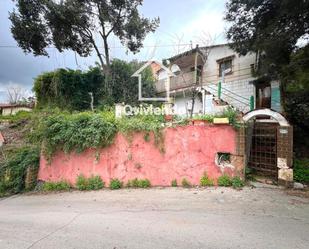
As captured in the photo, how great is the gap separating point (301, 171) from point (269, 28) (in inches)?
184

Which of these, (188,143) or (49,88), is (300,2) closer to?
(188,143)

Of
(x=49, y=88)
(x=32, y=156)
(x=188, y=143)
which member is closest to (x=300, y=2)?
(x=188, y=143)

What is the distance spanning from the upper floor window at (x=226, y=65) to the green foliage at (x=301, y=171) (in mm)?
11000

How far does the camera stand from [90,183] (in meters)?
8.98

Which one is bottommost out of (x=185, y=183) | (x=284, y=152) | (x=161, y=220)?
(x=161, y=220)

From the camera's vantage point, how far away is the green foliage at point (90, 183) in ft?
29.3

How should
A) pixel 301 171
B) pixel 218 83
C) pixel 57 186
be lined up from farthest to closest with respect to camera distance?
pixel 218 83
pixel 57 186
pixel 301 171

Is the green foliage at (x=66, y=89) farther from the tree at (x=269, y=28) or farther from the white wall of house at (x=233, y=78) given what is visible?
the tree at (x=269, y=28)

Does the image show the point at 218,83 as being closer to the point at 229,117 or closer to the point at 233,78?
the point at 233,78

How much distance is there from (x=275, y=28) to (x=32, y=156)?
31.5 ft

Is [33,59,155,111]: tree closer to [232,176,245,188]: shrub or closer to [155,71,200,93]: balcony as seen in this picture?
[155,71,200,93]: balcony

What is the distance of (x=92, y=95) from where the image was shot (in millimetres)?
18469

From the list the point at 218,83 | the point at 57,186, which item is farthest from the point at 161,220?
the point at 218,83

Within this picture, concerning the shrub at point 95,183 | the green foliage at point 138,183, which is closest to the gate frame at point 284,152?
the green foliage at point 138,183
